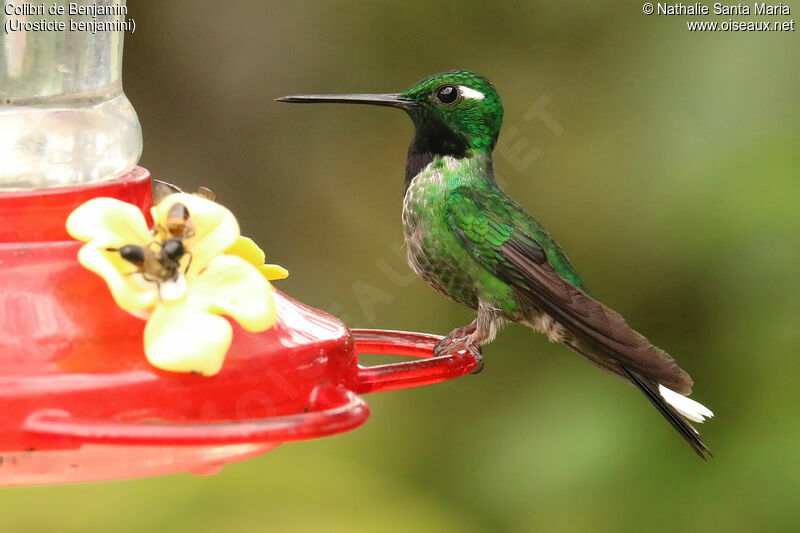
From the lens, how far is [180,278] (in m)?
2.01

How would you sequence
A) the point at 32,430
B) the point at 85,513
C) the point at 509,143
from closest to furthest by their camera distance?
the point at 32,430
the point at 85,513
the point at 509,143

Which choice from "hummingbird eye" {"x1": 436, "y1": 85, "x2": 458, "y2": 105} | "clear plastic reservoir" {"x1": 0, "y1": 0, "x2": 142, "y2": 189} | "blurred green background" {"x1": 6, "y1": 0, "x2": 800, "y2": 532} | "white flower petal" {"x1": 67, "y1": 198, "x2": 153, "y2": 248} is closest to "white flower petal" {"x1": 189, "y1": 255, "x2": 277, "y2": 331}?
"white flower petal" {"x1": 67, "y1": 198, "x2": 153, "y2": 248}

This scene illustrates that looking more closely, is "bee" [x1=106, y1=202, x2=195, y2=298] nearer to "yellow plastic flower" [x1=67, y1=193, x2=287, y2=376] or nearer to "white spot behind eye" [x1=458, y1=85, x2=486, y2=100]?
"yellow plastic flower" [x1=67, y1=193, x2=287, y2=376]

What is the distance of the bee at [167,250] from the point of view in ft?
6.43

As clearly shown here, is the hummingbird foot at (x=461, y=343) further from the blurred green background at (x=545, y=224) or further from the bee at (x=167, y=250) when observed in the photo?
the bee at (x=167, y=250)

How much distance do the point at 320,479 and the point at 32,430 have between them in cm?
272

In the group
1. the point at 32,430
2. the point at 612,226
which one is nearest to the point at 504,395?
the point at 612,226

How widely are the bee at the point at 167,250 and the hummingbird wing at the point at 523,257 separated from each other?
1.46 m

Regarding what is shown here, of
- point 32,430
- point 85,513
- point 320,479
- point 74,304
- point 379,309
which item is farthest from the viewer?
point 379,309

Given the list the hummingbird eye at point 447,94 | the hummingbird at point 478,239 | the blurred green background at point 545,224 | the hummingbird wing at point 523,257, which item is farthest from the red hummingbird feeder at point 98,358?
the blurred green background at point 545,224

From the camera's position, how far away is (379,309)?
5.24m

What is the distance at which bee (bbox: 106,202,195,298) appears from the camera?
6.43ft

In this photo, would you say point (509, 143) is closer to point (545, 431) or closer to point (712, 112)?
point (712, 112)

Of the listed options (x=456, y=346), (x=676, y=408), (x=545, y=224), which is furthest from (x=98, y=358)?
(x=545, y=224)
